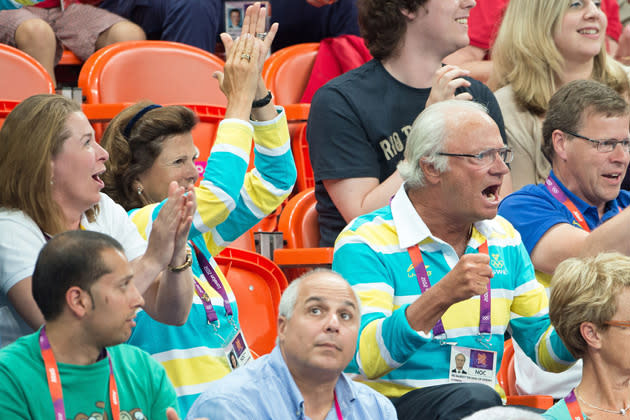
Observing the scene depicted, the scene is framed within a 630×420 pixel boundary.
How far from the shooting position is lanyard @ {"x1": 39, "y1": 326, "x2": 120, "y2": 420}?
2.12m

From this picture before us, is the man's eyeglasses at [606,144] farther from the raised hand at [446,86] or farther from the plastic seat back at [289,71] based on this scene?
the plastic seat back at [289,71]

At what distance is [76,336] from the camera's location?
2.20 metres

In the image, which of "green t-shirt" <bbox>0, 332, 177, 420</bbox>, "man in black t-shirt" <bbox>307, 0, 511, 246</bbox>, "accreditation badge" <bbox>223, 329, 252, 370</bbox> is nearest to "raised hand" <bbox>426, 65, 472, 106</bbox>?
"man in black t-shirt" <bbox>307, 0, 511, 246</bbox>

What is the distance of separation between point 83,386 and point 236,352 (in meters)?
0.82

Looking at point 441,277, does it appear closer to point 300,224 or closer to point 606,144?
point 606,144

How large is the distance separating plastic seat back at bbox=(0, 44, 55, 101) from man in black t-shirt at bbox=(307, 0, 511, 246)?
1.32 metres

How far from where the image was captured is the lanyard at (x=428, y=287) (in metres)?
2.84

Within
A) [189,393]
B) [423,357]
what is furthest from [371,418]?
[189,393]

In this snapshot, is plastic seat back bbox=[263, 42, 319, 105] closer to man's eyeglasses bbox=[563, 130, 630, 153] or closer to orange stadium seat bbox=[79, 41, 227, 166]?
orange stadium seat bbox=[79, 41, 227, 166]

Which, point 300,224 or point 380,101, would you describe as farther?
point 300,224

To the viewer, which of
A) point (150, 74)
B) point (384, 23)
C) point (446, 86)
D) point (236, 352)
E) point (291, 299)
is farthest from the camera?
point (150, 74)

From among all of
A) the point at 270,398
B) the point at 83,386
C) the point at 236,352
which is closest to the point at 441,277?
the point at 236,352

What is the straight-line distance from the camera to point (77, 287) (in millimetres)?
2195

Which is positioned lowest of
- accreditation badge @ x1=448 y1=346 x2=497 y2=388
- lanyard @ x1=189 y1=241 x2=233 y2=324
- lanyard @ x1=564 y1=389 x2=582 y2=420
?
lanyard @ x1=189 y1=241 x2=233 y2=324
